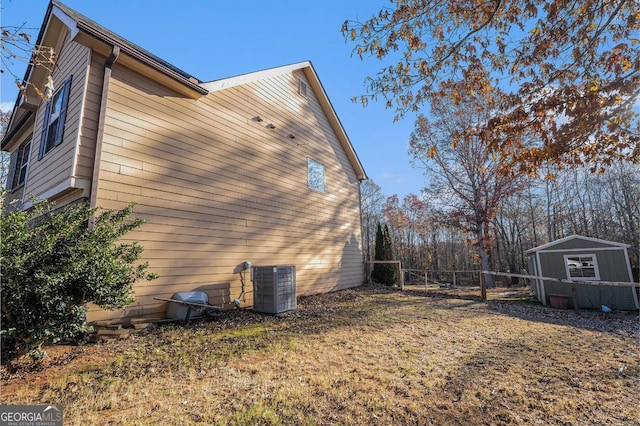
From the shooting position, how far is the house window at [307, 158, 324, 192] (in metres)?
10.8

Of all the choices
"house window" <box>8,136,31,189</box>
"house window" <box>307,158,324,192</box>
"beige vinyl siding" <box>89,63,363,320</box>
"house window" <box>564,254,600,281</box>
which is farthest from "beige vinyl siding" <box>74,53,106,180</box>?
"house window" <box>564,254,600,281</box>

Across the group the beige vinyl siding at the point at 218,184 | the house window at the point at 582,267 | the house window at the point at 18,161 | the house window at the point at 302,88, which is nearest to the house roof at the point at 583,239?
the house window at the point at 582,267

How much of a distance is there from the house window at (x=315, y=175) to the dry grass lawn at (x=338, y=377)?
19.3ft

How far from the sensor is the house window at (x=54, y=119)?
6.06 m

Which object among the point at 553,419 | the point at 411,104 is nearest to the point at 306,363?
the point at 553,419

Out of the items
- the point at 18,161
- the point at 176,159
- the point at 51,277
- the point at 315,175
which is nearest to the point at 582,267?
the point at 315,175

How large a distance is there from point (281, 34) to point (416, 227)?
86.2 feet

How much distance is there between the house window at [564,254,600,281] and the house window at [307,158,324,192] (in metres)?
10.2

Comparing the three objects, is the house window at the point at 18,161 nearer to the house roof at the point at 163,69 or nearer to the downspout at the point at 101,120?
the house roof at the point at 163,69

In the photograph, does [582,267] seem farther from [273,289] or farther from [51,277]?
[51,277]

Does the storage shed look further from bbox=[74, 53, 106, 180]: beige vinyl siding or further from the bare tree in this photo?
bbox=[74, 53, 106, 180]: beige vinyl siding

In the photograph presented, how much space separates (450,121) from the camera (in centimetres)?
1819

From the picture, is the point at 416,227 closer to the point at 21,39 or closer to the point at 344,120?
the point at 344,120

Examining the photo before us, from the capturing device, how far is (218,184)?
7.43 metres
